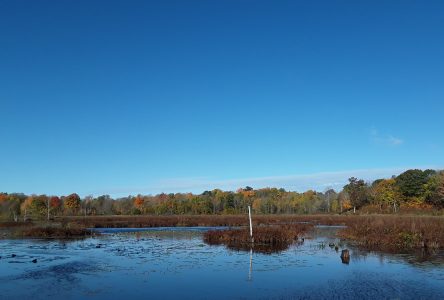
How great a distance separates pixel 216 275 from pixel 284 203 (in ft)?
413

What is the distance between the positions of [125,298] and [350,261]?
15.1 m

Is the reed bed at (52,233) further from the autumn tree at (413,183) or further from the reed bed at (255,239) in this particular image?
the autumn tree at (413,183)

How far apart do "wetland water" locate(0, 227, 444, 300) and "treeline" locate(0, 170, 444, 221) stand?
69355 mm

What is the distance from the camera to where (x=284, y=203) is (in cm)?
14525

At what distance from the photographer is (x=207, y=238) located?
40.8 metres

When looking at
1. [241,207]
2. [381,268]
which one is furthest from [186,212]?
[381,268]

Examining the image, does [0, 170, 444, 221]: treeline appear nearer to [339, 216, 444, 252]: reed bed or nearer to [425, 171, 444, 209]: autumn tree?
[425, 171, 444, 209]: autumn tree

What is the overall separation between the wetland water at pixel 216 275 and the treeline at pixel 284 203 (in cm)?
6935

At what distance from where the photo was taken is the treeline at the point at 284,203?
346 feet

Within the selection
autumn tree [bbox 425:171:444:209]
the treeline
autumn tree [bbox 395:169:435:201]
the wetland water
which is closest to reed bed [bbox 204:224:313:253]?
the wetland water

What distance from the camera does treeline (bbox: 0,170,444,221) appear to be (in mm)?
105562

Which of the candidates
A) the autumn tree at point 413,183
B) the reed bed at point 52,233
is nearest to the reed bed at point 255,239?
the reed bed at point 52,233

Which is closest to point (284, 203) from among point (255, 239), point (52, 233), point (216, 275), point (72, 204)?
point (72, 204)

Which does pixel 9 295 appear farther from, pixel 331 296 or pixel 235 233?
pixel 235 233
